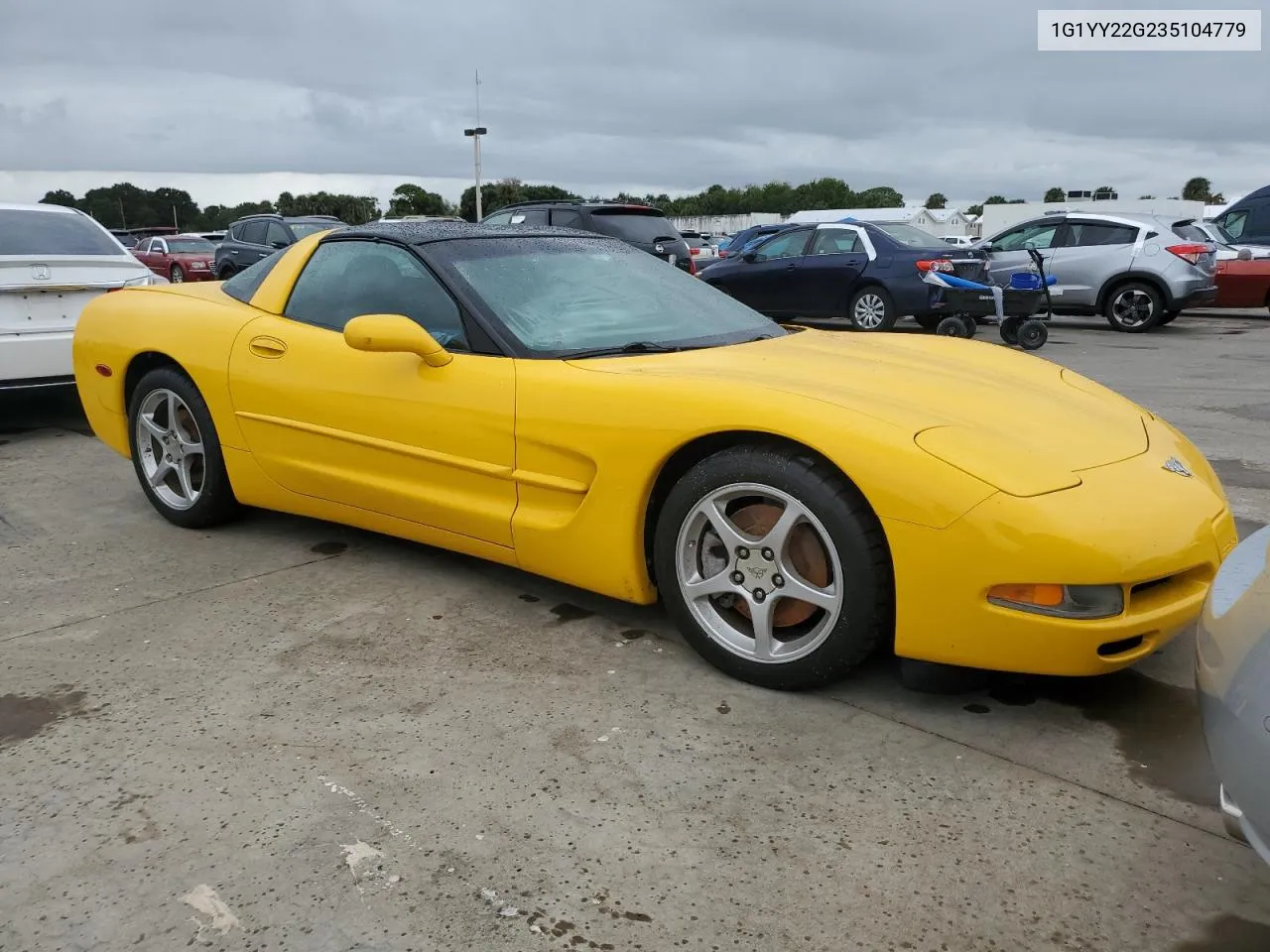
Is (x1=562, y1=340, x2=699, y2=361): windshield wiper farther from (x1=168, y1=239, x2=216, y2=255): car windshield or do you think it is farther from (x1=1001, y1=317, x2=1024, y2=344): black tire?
(x1=168, y1=239, x2=216, y2=255): car windshield

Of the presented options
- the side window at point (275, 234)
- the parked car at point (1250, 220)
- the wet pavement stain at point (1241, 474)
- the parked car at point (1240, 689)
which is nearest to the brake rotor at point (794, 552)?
the parked car at point (1240, 689)

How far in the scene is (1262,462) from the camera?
5.36 metres

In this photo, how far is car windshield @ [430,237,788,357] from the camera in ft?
11.1

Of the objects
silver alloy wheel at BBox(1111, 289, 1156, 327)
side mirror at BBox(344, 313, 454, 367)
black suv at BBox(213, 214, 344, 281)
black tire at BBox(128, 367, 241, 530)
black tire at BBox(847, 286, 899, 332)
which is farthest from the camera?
black suv at BBox(213, 214, 344, 281)

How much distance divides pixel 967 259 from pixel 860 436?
30.9ft

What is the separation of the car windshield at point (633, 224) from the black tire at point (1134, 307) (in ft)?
17.5

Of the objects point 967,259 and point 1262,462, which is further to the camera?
point 967,259

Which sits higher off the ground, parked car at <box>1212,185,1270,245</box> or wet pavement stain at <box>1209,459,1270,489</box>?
parked car at <box>1212,185,1270,245</box>

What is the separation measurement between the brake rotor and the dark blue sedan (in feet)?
28.3

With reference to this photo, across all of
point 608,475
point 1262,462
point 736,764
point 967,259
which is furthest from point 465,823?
point 967,259

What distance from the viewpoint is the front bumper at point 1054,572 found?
7.82 ft

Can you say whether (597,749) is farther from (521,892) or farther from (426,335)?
(426,335)

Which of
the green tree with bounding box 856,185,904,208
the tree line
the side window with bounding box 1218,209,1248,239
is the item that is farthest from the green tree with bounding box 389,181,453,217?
the side window with bounding box 1218,209,1248,239

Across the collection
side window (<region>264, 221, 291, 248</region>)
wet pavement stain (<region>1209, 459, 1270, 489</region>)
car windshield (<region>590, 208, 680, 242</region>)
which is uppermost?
side window (<region>264, 221, 291, 248</region>)
